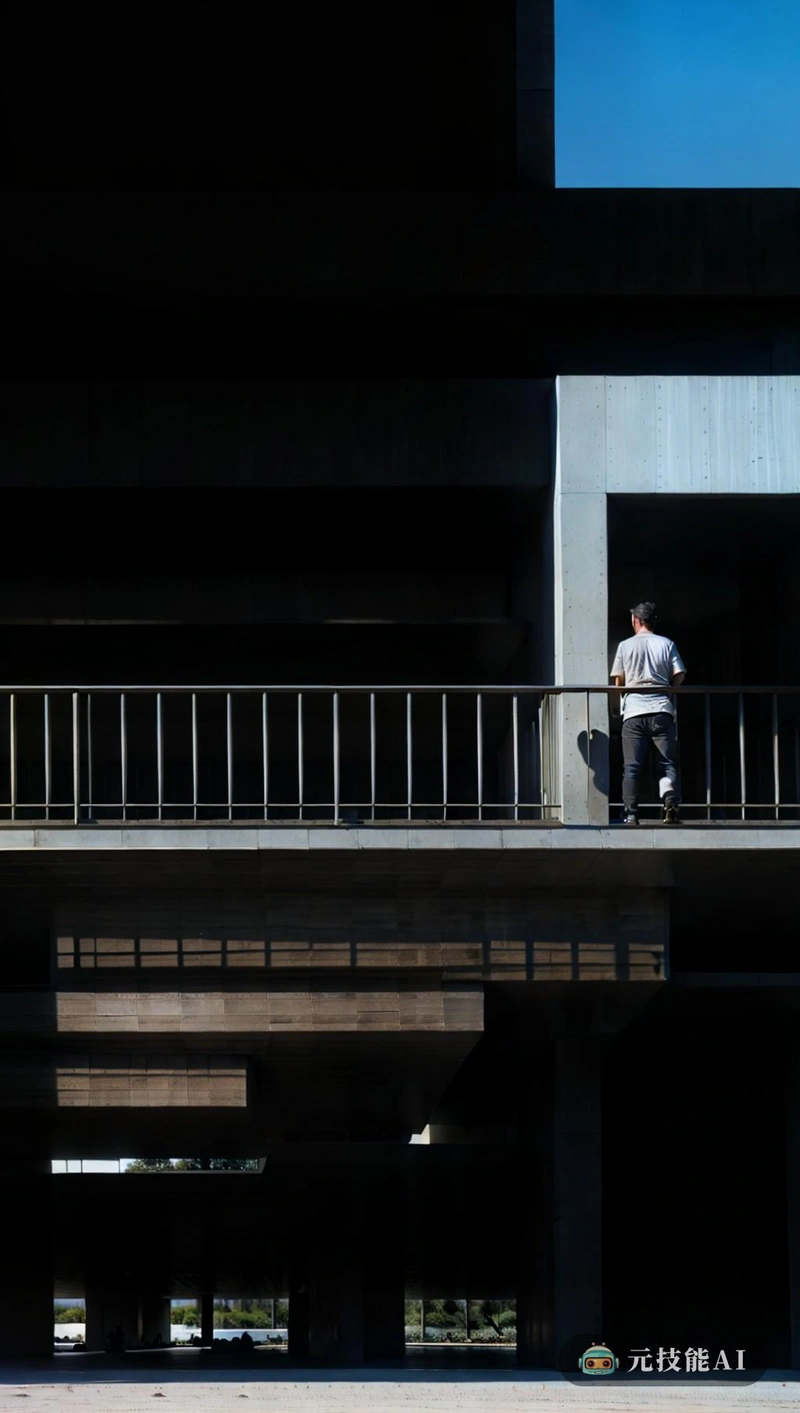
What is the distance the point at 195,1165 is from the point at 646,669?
2622 inches

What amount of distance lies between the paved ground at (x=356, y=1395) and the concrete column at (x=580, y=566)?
15.1 feet

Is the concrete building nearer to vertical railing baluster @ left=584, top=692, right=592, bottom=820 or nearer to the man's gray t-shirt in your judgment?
vertical railing baluster @ left=584, top=692, right=592, bottom=820

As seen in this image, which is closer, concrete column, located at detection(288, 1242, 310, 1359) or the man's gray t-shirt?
the man's gray t-shirt

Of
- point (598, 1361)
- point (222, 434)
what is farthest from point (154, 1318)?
point (222, 434)

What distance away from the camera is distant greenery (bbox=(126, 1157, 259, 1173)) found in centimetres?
2241

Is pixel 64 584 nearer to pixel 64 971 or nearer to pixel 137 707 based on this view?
pixel 137 707

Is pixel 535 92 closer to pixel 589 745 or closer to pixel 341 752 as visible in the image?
pixel 589 745

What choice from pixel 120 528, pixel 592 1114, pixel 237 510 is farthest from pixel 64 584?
pixel 592 1114

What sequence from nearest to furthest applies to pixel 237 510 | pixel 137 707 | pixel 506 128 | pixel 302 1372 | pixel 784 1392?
pixel 784 1392 → pixel 302 1372 → pixel 237 510 → pixel 506 128 → pixel 137 707

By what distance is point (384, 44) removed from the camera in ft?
58.2

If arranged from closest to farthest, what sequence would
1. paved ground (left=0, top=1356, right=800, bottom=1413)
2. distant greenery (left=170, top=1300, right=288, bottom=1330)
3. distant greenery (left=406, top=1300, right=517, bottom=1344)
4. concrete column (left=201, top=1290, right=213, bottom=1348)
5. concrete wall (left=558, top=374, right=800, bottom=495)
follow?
paved ground (left=0, top=1356, right=800, bottom=1413) < concrete wall (left=558, top=374, right=800, bottom=495) < concrete column (left=201, top=1290, right=213, bottom=1348) < distant greenery (left=406, top=1300, right=517, bottom=1344) < distant greenery (left=170, top=1300, right=288, bottom=1330)

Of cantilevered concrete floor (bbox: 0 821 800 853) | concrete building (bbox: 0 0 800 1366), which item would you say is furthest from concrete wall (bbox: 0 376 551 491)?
cantilevered concrete floor (bbox: 0 821 800 853)

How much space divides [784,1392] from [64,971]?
6.31 meters

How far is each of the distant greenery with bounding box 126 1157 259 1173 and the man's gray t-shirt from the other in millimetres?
9261
